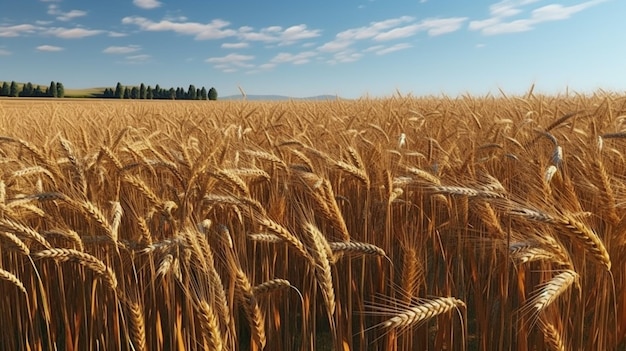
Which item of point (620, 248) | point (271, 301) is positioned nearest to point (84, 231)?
point (271, 301)

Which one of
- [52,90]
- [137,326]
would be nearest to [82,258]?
[137,326]

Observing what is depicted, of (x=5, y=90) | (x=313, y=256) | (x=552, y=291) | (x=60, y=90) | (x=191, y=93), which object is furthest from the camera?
(x=191, y=93)

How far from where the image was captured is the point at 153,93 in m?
65.5

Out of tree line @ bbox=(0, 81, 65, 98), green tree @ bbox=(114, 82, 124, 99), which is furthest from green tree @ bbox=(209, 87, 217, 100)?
tree line @ bbox=(0, 81, 65, 98)

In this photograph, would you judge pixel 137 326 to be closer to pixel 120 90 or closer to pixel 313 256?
pixel 313 256

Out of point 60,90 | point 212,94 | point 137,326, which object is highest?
point 60,90

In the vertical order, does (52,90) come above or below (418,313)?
above

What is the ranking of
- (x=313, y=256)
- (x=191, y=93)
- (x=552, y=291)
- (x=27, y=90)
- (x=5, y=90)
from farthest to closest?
(x=191, y=93) < (x=27, y=90) < (x=5, y=90) < (x=313, y=256) < (x=552, y=291)

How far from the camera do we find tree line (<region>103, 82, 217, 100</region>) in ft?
210

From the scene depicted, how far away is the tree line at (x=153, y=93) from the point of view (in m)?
64.1

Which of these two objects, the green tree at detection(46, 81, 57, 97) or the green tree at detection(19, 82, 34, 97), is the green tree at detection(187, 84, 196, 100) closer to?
the green tree at detection(46, 81, 57, 97)

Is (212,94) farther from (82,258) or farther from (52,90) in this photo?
(82,258)

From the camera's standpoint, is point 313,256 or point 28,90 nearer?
point 313,256

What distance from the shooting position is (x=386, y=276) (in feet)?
7.10
